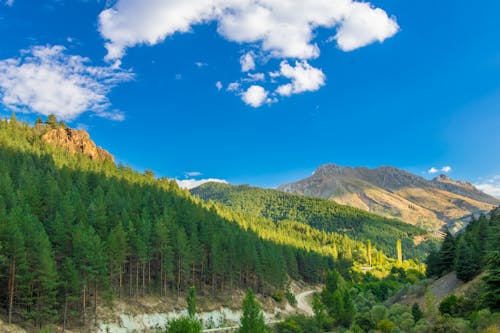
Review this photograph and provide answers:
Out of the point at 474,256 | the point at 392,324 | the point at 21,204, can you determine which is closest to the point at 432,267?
the point at 474,256

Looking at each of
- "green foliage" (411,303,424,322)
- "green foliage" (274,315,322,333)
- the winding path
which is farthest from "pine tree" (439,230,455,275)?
the winding path

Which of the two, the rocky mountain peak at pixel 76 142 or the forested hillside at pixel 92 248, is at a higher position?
the rocky mountain peak at pixel 76 142

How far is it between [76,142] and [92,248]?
110 m

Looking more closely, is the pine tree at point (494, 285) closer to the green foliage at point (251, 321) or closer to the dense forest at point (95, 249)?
the green foliage at point (251, 321)

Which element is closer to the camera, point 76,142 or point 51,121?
point 76,142

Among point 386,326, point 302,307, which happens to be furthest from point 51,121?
point 386,326

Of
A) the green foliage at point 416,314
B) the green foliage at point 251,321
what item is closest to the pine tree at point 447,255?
the green foliage at point 416,314

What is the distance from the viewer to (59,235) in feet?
172

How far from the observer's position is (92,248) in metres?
49.8

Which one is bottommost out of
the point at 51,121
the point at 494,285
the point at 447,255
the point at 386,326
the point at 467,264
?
the point at 386,326

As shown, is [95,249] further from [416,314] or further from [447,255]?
[447,255]

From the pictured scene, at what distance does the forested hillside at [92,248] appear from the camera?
139ft

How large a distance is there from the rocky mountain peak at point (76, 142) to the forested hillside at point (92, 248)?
41.4 feet

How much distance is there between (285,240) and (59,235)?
104 m
